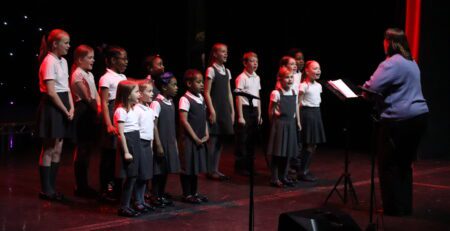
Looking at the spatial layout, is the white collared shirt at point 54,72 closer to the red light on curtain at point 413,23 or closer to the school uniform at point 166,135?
the school uniform at point 166,135

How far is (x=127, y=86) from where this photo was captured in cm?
627

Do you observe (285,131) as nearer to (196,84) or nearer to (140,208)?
(196,84)

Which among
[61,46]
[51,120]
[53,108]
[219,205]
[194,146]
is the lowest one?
[219,205]

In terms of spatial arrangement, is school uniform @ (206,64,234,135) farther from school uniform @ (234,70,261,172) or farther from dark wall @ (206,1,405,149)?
dark wall @ (206,1,405,149)

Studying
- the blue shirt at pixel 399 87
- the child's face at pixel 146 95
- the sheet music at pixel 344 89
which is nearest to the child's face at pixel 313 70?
the blue shirt at pixel 399 87

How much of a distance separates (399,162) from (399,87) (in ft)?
2.40

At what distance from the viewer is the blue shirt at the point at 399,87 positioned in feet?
21.8

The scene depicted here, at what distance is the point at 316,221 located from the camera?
4.57 m

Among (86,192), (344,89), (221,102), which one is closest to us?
(344,89)

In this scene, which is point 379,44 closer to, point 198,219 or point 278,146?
point 278,146

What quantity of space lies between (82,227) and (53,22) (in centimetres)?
716

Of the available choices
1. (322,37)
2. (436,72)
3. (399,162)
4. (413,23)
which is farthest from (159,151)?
(322,37)

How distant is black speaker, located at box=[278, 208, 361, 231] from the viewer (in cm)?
456

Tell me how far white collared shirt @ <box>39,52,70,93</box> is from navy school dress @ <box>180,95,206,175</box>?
126cm
